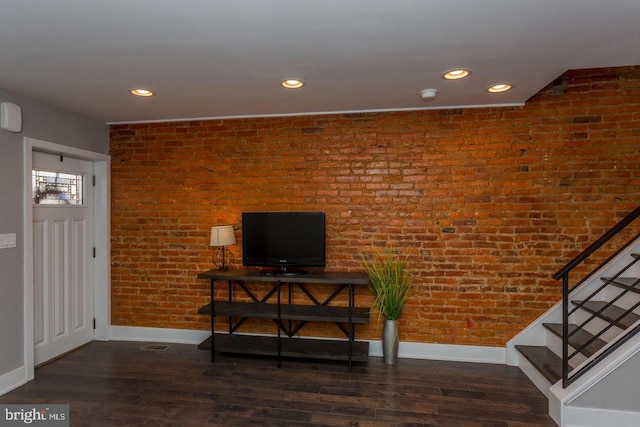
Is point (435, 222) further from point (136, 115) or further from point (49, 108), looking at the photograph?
point (49, 108)

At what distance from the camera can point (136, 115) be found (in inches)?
137

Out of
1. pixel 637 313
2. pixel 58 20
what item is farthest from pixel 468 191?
pixel 58 20

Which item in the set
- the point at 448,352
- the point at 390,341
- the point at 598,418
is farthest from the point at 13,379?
the point at 598,418

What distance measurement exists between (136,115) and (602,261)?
4753 millimetres

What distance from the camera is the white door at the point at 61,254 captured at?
10.4 ft

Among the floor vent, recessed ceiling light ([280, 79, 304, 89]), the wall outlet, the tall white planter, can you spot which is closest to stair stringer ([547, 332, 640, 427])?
the tall white planter

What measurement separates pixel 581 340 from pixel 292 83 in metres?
3.08

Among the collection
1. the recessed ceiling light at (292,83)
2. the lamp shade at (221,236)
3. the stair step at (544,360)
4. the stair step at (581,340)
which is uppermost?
the recessed ceiling light at (292,83)

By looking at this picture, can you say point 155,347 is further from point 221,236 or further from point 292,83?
point 292,83

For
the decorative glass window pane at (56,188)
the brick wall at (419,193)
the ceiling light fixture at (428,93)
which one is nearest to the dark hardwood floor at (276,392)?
the brick wall at (419,193)

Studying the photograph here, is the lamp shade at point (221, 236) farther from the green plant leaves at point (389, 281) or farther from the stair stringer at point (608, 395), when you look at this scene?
the stair stringer at point (608, 395)

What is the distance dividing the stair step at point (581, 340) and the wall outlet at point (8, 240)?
4.33 m

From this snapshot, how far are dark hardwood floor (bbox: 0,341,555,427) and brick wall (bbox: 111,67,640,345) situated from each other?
42 cm

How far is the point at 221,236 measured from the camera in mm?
3287
